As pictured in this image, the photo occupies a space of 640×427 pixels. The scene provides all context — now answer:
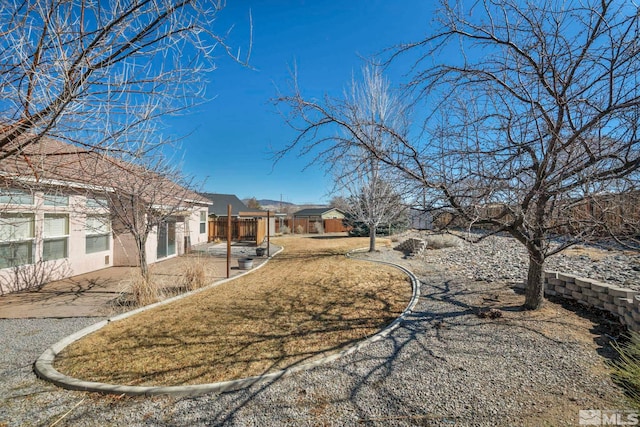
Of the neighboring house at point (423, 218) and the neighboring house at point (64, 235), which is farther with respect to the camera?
the neighboring house at point (64, 235)

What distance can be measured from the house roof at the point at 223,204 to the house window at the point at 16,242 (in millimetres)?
16489

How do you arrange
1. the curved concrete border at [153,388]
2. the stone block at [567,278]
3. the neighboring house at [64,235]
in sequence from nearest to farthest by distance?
1. the curved concrete border at [153,388]
2. the stone block at [567,278]
3. the neighboring house at [64,235]

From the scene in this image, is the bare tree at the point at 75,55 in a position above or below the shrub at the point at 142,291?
above

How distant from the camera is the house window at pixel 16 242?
6.24 m

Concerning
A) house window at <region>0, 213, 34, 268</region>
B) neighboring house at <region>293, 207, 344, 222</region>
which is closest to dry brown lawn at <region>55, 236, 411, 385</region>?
house window at <region>0, 213, 34, 268</region>

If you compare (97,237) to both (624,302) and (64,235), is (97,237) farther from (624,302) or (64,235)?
(624,302)

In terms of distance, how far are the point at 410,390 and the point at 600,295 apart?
4.08 meters

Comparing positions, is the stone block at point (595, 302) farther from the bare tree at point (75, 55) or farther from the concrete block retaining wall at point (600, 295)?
the bare tree at point (75, 55)

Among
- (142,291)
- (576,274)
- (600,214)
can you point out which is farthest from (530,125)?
(142,291)

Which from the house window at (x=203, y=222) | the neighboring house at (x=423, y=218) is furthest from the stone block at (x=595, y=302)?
the house window at (x=203, y=222)

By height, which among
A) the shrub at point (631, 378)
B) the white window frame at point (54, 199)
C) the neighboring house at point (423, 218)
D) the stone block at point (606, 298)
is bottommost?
the shrub at point (631, 378)

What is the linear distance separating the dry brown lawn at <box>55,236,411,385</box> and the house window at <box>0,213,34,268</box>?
13.3ft

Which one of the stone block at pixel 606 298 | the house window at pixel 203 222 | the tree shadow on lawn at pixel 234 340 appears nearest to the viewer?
the tree shadow on lawn at pixel 234 340

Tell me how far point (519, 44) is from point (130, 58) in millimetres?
4396
